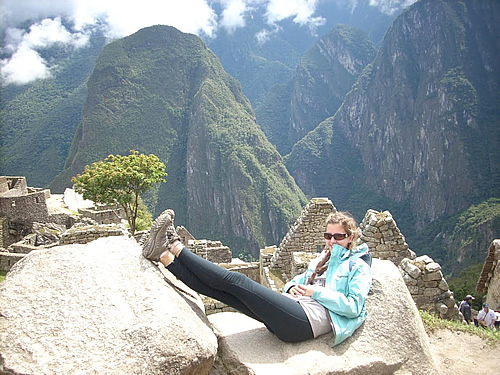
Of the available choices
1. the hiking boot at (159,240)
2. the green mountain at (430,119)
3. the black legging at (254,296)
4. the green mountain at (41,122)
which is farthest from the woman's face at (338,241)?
the green mountain at (41,122)

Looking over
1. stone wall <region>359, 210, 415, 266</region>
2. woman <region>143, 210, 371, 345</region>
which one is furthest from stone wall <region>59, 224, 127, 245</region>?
woman <region>143, 210, 371, 345</region>

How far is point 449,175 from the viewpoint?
143 metres

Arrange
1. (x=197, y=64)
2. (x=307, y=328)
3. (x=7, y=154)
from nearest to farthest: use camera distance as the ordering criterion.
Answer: (x=307, y=328)
(x=7, y=154)
(x=197, y=64)

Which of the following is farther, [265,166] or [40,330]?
[265,166]

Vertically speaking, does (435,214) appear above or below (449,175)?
below

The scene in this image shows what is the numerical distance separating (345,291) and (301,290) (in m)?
0.48

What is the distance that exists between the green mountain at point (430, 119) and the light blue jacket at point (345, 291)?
123833 mm

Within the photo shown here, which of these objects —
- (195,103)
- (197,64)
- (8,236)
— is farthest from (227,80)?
(8,236)

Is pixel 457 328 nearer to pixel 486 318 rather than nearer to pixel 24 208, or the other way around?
pixel 486 318

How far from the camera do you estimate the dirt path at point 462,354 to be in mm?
4379

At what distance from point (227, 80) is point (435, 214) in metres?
109

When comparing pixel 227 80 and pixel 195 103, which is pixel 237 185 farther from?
pixel 227 80

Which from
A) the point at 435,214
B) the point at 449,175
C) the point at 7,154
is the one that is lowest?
the point at 435,214

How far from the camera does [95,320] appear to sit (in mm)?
3074
